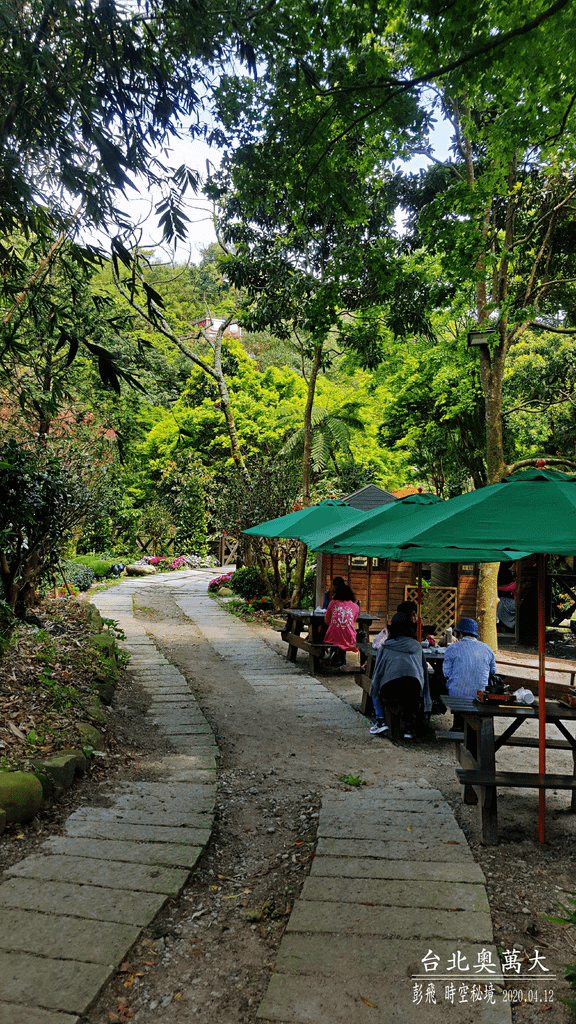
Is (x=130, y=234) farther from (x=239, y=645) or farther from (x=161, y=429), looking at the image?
(x=161, y=429)

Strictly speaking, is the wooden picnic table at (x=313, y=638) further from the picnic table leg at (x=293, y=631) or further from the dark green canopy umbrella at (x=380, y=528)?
the dark green canopy umbrella at (x=380, y=528)

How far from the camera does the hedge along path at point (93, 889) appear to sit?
2.42m

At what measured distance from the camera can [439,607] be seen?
13555 millimetres

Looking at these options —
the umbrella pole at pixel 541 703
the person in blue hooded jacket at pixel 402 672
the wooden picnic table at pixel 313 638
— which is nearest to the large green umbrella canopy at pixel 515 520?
the umbrella pole at pixel 541 703

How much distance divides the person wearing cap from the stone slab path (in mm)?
998

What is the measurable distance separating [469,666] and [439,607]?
8067 millimetres

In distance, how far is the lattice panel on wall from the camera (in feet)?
44.0

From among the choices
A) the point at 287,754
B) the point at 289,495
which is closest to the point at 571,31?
the point at 287,754

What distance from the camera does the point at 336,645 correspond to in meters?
8.88

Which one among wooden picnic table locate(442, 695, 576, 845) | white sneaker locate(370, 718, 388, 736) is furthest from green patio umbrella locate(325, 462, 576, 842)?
white sneaker locate(370, 718, 388, 736)

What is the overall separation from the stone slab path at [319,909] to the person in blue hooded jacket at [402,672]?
1.22 m

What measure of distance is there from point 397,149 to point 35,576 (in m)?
7.17

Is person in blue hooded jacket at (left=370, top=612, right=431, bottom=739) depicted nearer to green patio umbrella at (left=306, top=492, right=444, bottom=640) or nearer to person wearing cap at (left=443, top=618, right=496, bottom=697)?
person wearing cap at (left=443, top=618, right=496, bottom=697)

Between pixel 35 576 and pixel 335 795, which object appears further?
pixel 35 576
